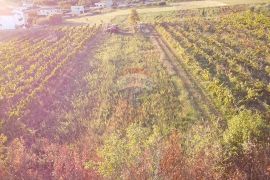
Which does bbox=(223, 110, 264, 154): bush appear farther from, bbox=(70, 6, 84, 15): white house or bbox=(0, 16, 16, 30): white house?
bbox=(70, 6, 84, 15): white house

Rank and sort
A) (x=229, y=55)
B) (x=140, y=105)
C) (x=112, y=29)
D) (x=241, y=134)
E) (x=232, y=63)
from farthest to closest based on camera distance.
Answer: (x=112, y=29) < (x=229, y=55) < (x=232, y=63) < (x=140, y=105) < (x=241, y=134)

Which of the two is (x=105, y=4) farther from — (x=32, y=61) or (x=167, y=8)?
(x=32, y=61)

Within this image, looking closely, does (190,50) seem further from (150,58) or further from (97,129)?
(97,129)

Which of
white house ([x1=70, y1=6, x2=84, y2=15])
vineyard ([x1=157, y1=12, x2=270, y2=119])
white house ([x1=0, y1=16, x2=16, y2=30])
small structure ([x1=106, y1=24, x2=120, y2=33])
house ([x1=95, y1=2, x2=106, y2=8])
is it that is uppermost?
house ([x1=95, y1=2, x2=106, y2=8])

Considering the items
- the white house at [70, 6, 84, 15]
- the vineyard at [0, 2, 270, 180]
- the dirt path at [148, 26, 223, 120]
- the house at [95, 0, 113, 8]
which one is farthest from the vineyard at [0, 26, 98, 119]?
the house at [95, 0, 113, 8]

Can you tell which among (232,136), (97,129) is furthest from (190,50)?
(232,136)

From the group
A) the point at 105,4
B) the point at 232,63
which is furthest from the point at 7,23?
the point at 232,63
